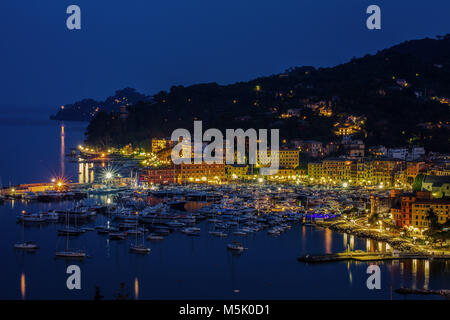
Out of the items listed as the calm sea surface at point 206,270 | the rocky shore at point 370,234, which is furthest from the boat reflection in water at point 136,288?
the rocky shore at point 370,234

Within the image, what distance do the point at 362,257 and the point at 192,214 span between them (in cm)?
602

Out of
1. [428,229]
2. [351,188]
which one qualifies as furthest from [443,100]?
[428,229]

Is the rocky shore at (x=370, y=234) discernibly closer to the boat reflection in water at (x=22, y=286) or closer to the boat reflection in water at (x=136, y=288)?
the boat reflection in water at (x=136, y=288)

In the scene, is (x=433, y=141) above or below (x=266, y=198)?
above

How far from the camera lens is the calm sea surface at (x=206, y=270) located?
10.3 m

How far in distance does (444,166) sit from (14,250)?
1743 centimetres

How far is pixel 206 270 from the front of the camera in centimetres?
1168

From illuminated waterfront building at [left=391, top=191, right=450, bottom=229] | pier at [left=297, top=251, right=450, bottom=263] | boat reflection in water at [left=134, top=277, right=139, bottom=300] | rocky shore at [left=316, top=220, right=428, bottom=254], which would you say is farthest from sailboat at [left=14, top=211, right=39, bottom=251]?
illuminated waterfront building at [left=391, top=191, right=450, bottom=229]

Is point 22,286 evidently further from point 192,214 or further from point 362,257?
point 362,257

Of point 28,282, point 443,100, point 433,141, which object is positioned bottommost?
point 28,282

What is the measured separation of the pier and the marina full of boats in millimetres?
1830

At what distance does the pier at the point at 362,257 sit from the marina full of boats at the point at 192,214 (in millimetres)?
1830
